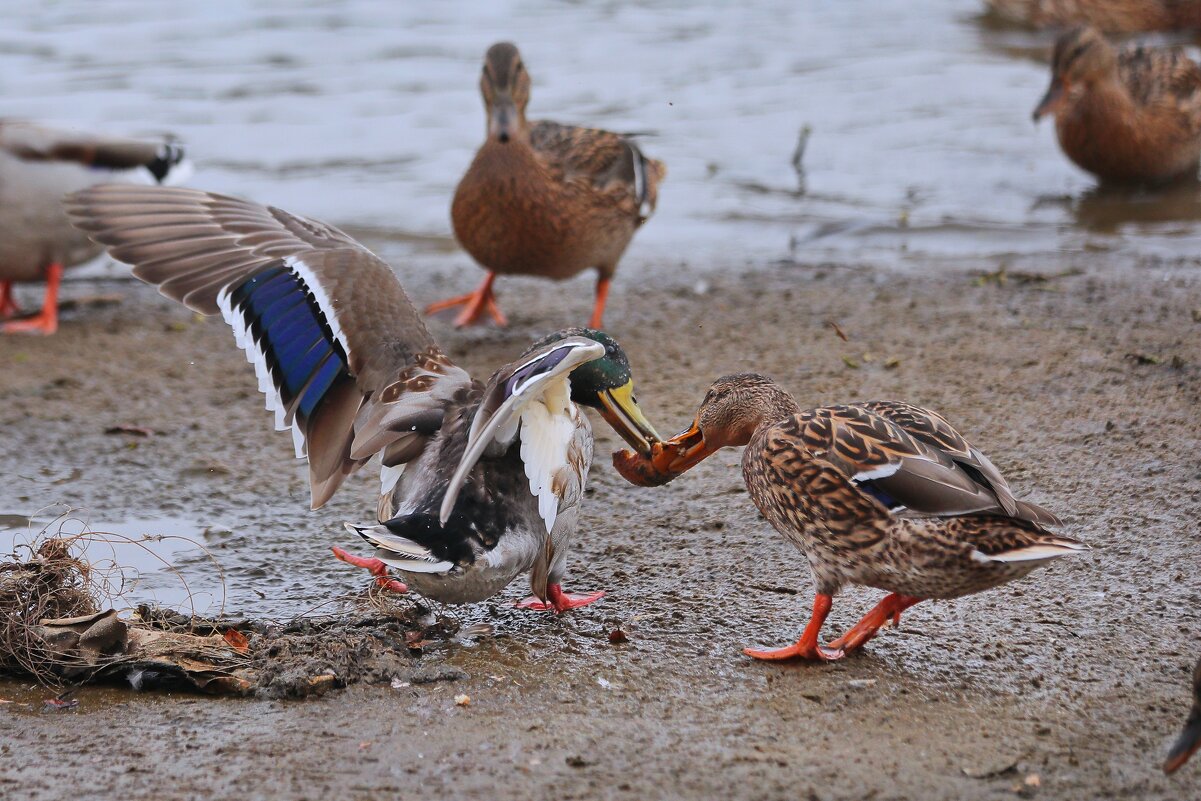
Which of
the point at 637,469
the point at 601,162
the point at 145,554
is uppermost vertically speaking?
the point at 601,162

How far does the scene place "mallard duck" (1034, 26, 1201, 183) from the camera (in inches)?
362

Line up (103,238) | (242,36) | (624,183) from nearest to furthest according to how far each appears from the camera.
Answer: (103,238) < (624,183) < (242,36)

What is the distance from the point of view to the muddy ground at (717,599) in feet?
10.1

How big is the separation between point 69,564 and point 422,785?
135 centimetres

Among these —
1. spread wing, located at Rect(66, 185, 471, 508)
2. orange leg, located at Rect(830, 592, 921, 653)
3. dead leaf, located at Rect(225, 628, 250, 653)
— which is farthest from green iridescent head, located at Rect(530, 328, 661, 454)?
dead leaf, located at Rect(225, 628, 250, 653)

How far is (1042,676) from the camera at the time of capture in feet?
11.5

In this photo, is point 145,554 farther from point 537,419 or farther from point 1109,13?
point 1109,13

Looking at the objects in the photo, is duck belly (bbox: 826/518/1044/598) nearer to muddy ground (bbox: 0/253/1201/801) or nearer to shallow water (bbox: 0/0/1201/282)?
muddy ground (bbox: 0/253/1201/801)

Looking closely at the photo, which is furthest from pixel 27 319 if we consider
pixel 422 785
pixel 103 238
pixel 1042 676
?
pixel 1042 676

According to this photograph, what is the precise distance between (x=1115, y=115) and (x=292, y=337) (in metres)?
6.69

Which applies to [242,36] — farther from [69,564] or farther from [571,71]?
[69,564]

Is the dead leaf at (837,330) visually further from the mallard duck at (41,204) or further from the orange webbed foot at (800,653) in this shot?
the mallard duck at (41,204)

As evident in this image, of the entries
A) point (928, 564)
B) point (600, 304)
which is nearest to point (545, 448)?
point (928, 564)

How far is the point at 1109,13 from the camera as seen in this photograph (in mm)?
13922
